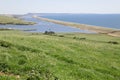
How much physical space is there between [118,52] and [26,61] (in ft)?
56.7

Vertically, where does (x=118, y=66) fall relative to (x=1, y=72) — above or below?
below

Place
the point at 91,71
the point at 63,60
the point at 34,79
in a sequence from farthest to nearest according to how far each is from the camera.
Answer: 1. the point at 63,60
2. the point at 91,71
3. the point at 34,79

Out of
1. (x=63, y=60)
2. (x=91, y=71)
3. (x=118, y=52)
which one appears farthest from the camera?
(x=118, y=52)

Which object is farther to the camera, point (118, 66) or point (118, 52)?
point (118, 52)

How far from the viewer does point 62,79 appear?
17391mm

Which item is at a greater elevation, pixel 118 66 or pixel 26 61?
pixel 26 61

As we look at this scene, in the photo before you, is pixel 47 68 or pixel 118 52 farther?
pixel 118 52

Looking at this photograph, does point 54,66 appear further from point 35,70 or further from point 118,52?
point 118,52

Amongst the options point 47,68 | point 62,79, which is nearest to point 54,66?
point 47,68

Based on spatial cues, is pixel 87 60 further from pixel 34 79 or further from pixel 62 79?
pixel 34 79

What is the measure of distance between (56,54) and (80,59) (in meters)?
2.42

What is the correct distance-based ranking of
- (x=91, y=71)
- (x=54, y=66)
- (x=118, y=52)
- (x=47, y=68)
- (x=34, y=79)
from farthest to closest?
(x=118, y=52) → (x=91, y=71) → (x=54, y=66) → (x=47, y=68) → (x=34, y=79)

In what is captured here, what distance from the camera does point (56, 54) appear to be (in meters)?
24.9

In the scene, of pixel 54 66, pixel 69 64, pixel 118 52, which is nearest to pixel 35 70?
pixel 54 66
